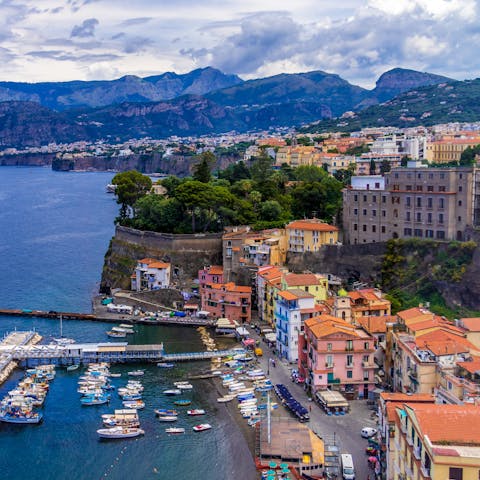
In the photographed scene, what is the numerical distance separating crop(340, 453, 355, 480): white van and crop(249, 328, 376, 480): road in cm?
29

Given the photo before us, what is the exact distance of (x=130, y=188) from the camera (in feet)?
193

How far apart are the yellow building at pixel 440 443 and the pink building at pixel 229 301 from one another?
979 inches

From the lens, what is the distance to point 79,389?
32.0 m

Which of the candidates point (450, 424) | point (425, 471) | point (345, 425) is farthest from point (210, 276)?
point (425, 471)

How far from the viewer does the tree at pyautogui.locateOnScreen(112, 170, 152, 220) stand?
5856 centimetres

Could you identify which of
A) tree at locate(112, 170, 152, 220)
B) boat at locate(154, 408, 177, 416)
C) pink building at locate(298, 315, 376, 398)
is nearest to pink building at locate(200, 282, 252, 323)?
pink building at locate(298, 315, 376, 398)

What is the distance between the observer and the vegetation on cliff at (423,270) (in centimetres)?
3756

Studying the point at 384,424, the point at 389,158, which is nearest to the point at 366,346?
the point at 384,424

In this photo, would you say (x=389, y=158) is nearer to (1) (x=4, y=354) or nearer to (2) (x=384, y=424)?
(1) (x=4, y=354)

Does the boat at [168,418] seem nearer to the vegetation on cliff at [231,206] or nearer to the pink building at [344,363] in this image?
the pink building at [344,363]

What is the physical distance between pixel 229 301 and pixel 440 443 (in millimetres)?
28006

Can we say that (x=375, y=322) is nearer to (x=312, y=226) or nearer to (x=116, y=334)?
(x=312, y=226)

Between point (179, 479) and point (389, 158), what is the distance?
42315 millimetres

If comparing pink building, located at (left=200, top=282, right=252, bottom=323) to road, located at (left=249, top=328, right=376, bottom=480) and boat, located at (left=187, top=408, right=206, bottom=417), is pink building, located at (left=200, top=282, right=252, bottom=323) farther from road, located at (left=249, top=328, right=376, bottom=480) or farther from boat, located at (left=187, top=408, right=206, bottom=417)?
boat, located at (left=187, top=408, right=206, bottom=417)
